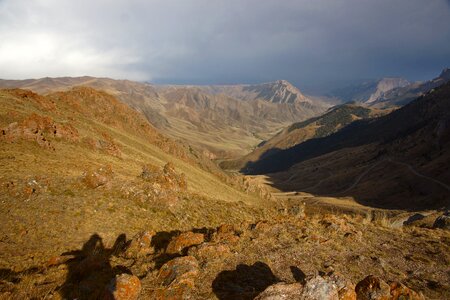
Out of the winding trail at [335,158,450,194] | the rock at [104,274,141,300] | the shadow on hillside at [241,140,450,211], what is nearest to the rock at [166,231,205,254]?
the rock at [104,274,141,300]

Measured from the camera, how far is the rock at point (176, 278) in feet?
36.1

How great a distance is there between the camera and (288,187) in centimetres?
18688

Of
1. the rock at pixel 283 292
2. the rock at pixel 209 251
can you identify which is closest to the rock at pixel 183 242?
the rock at pixel 209 251

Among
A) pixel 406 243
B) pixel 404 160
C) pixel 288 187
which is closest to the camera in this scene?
pixel 406 243

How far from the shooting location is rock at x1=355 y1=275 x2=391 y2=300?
10.3 metres

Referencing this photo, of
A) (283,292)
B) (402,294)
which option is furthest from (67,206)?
(402,294)

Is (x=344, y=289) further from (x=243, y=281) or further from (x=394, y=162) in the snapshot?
(x=394, y=162)

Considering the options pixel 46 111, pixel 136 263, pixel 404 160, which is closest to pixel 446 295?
pixel 136 263

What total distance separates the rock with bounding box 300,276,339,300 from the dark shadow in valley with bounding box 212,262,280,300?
6.54 feet

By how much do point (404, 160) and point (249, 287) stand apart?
527 ft

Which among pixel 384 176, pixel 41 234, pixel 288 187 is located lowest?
pixel 288 187

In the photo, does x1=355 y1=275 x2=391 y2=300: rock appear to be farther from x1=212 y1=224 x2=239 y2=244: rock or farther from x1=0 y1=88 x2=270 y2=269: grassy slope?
x1=0 y1=88 x2=270 y2=269: grassy slope

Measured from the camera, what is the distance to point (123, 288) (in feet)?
34.9

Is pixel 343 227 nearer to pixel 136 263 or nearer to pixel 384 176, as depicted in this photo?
pixel 136 263
